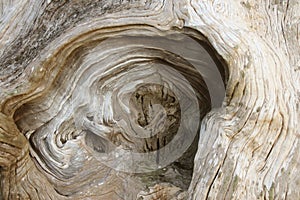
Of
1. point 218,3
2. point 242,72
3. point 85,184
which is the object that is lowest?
point 85,184

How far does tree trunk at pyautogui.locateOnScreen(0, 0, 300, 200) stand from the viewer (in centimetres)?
286

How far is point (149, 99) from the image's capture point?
128 inches

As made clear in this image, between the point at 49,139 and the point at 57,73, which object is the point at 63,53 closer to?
the point at 57,73

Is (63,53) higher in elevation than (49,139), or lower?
higher

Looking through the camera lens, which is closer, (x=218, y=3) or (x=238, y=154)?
(x=238, y=154)

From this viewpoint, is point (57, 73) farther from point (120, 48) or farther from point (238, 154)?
point (238, 154)

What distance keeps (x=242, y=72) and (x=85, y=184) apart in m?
1.09

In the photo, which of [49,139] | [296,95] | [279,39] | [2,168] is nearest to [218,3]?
[279,39]

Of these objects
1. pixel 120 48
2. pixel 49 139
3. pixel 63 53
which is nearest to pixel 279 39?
pixel 120 48

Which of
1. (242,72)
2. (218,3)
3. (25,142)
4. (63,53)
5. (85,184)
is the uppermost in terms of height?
(218,3)

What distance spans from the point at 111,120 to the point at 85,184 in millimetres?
394

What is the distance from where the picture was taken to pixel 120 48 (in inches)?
120

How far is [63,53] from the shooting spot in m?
2.95

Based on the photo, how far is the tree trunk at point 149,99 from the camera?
2859 millimetres
